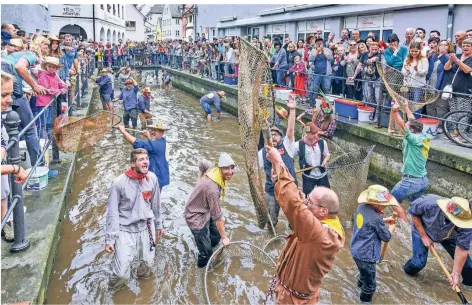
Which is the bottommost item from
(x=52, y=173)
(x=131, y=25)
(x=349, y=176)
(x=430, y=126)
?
(x=52, y=173)

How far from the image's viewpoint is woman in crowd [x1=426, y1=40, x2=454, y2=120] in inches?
352

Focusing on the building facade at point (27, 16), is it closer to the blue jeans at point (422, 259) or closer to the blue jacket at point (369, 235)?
the blue jacket at point (369, 235)

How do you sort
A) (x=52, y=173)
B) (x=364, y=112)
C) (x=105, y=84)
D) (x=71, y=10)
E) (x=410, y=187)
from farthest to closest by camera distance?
(x=71, y=10), (x=105, y=84), (x=364, y=112), (x=52, y=173), (x=410, y=187)

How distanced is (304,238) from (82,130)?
13.9ft

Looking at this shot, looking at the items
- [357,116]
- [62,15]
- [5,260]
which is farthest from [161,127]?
[62,15]

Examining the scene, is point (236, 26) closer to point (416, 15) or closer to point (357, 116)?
point (416, 15)

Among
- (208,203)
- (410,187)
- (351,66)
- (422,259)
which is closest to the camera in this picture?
(208,203)

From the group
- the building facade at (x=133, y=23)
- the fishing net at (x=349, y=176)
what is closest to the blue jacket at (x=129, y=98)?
the fishing net at (x=349, y=176)

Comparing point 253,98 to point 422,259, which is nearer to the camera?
point 253,98

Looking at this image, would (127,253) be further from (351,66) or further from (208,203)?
(351,66)

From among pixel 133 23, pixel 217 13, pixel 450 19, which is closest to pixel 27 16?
pixel 450 19

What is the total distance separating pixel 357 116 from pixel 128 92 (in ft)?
21.4

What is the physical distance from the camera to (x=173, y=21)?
284 ft

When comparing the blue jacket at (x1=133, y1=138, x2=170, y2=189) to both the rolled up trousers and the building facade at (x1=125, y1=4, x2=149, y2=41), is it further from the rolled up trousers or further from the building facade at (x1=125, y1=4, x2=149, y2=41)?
the building facade at (x1=125, y1=4, x2=149, y2=41)
